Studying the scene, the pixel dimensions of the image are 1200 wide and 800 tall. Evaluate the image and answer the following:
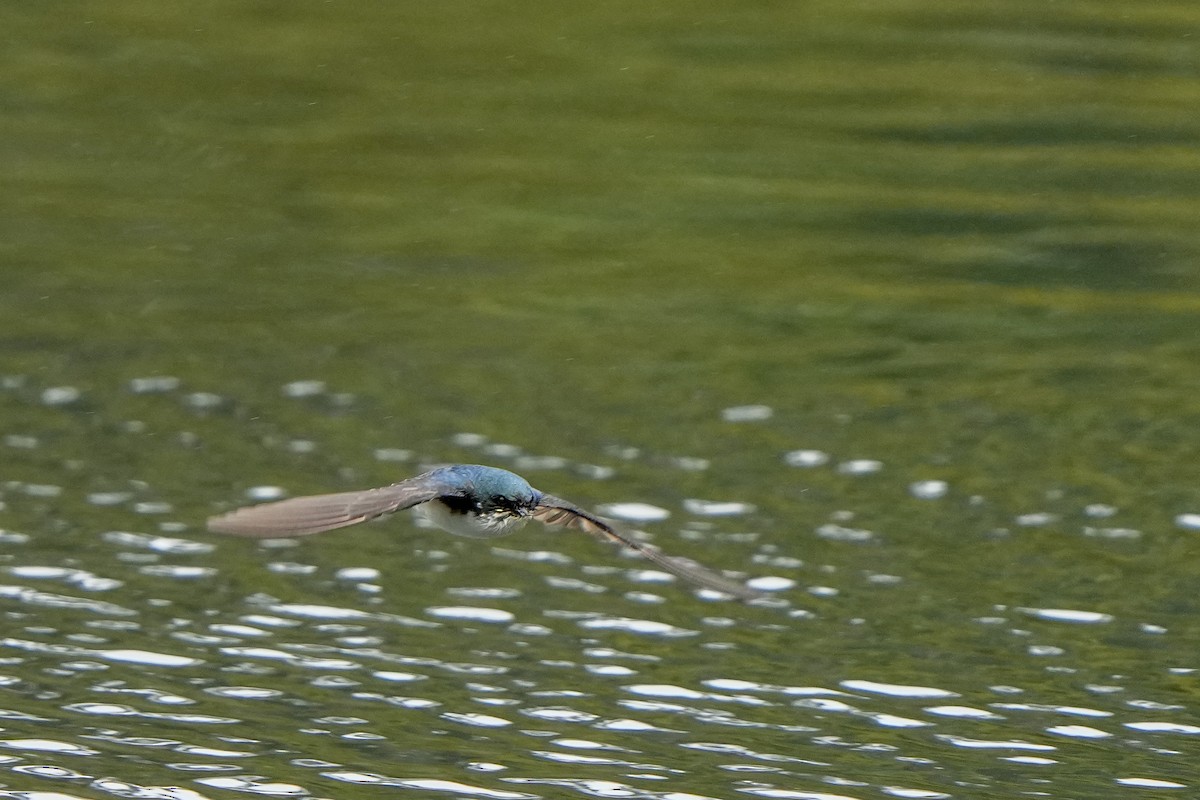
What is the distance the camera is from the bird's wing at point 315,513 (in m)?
5.76

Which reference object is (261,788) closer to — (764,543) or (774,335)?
(764,543)

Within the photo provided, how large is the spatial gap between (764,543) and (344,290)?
14.8 ft

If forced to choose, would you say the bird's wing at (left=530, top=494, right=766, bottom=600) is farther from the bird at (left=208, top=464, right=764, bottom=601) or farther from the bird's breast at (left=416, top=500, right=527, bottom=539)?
the bird's breast at (left=416, top=500, right=527, bottom=539)

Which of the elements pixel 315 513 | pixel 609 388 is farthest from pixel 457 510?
pixel 609 388

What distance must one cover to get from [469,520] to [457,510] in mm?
55

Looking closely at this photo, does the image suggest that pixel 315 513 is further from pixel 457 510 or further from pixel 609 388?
pixel 609 388

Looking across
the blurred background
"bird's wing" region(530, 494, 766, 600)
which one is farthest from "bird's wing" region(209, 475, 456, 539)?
the blurred background

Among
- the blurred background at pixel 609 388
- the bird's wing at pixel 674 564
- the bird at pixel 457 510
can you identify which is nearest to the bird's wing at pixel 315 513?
the bird at pixel 457 510

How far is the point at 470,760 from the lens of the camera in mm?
7449

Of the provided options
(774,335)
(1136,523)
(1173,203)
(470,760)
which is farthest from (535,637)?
(1173,203)

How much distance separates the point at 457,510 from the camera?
22.7ft

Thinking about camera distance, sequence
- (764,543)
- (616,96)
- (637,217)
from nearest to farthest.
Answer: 1. (764,543)
2. (637,217)
3. (616,96)

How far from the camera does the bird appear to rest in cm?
595

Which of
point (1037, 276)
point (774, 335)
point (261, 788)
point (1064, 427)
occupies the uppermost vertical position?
point (1037, 276)
